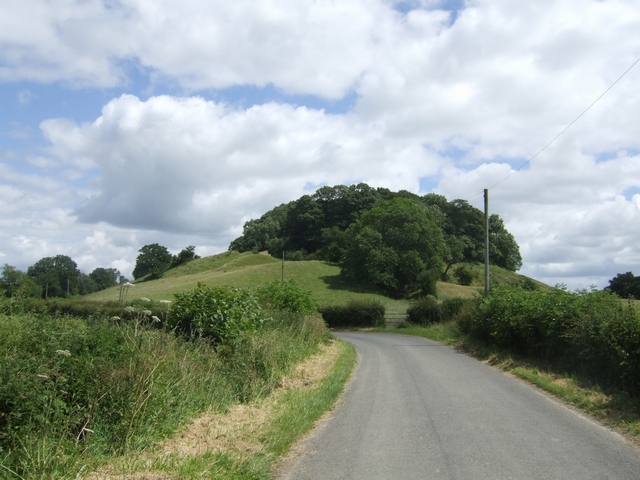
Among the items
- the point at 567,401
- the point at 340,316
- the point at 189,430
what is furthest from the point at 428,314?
the point at 189,430

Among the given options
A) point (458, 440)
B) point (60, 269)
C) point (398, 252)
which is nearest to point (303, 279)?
point (398, 252)

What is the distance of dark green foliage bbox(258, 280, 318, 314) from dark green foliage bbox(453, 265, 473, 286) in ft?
224

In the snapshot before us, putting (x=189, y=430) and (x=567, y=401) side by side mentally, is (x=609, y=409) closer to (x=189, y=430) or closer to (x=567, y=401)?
(x=567, y=401)

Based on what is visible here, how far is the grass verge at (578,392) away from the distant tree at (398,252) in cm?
5275

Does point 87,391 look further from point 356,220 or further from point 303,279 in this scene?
point 356,220

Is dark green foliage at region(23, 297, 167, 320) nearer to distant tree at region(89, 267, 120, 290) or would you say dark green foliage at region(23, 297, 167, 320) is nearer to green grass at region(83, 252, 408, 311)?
green grass at region(83, 252, 408, 311)

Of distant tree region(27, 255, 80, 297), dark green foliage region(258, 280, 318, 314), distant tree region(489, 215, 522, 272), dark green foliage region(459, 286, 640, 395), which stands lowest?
dark green foliage region(459, 286, 640, 395)

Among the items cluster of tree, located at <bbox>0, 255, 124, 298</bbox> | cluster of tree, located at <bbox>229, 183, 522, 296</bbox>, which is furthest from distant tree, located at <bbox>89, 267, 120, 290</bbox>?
cluster of tree, located at <bbox>229, 183, 522, 296</bbox>

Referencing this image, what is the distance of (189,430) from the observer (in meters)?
7.52

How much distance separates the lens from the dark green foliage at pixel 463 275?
90.6 m

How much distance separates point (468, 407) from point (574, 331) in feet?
18.6

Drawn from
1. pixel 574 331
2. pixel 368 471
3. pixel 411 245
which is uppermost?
pixel 411 245

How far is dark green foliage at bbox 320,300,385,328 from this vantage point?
174 feet

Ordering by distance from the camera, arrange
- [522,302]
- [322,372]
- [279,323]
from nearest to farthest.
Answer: [322,372], [279,323], [522,302]
